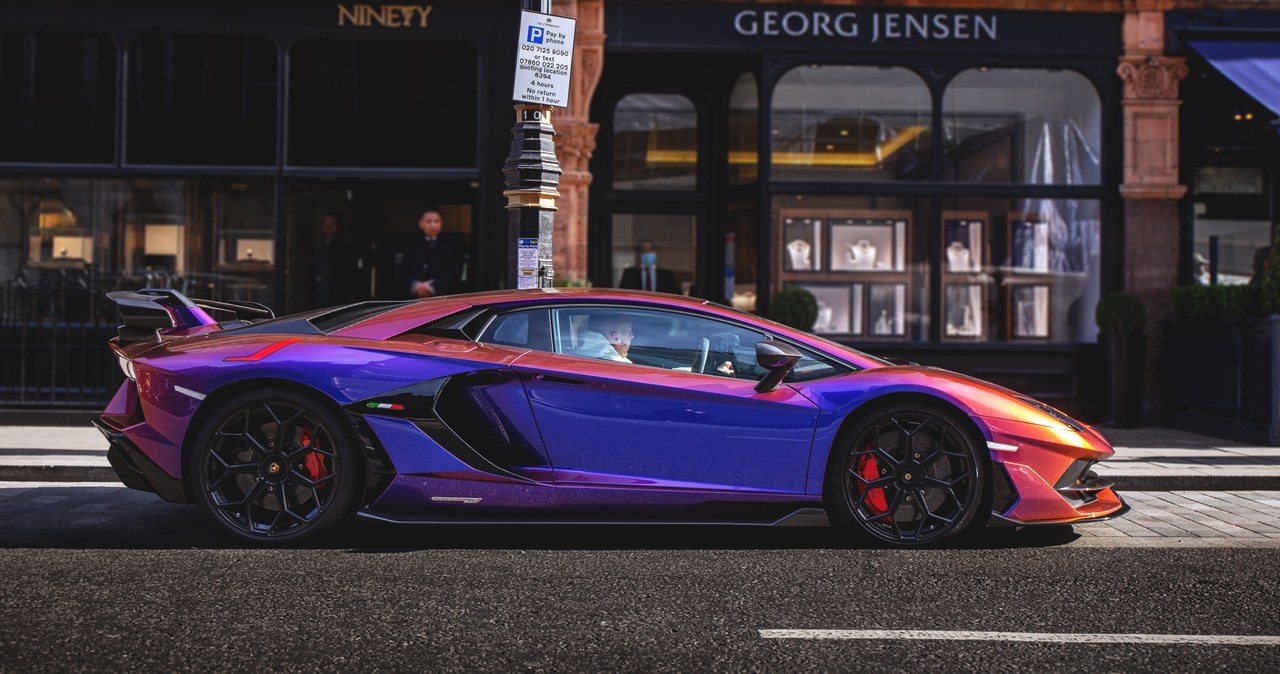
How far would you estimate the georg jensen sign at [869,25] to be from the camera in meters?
11.9

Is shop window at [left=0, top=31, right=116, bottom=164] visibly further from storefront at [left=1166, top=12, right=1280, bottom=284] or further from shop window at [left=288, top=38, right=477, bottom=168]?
storefront at [left=1166, top=12, right=1280, bottom=284]

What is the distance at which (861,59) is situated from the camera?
1205 cm

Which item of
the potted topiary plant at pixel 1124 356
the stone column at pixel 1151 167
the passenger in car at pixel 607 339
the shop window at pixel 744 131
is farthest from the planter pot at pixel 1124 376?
the passenger in car at pixel 607 339

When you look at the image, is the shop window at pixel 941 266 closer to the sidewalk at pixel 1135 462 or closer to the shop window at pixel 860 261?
the shop window at pixel 860 261

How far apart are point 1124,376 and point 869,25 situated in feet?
14.5

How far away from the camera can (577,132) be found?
11.9 m

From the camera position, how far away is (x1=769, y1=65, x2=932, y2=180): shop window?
12.1 meters

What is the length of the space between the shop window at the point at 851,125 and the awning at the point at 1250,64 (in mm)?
2817

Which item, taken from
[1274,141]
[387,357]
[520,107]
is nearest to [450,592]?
[387,357]

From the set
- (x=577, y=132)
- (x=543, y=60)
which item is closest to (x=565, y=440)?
(x=543, y=60)

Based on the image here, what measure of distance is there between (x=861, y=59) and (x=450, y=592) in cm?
913

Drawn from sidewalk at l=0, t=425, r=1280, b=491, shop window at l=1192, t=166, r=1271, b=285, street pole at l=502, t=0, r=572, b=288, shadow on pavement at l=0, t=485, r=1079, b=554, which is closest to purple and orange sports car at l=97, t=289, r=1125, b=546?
shadow on pavement at l=0, t=485, r=1079, b=554

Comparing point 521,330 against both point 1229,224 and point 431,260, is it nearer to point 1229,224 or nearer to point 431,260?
point 431,260

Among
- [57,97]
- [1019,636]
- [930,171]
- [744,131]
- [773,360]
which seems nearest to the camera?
[1019,636]
